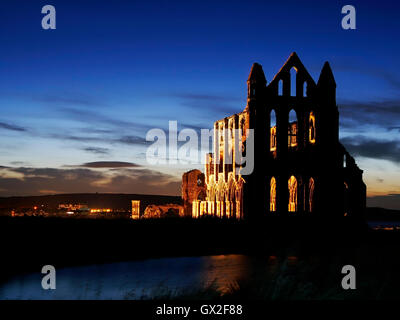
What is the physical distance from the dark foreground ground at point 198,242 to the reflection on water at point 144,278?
3.88 ft

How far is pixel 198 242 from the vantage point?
1297 inches

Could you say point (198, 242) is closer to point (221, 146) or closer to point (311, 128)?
point (221, 146)

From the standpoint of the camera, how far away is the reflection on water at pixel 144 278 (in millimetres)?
18656

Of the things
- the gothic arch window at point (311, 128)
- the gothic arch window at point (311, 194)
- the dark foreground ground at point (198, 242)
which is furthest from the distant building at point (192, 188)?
Result: the dark foreground ground at point (198, 242)

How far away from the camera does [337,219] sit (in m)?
35.9

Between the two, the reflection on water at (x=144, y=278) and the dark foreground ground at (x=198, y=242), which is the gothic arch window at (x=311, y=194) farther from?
the reflection on water at (x=144, y=278)

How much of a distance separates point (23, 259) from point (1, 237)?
142 centimetres

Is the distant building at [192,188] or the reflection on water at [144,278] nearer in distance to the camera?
the reflection on water at [144,278]

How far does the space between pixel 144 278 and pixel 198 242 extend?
32.6 ft

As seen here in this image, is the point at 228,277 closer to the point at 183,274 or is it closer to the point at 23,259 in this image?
the point at 183,274

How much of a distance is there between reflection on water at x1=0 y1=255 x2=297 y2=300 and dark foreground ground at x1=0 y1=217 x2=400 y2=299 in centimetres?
118
